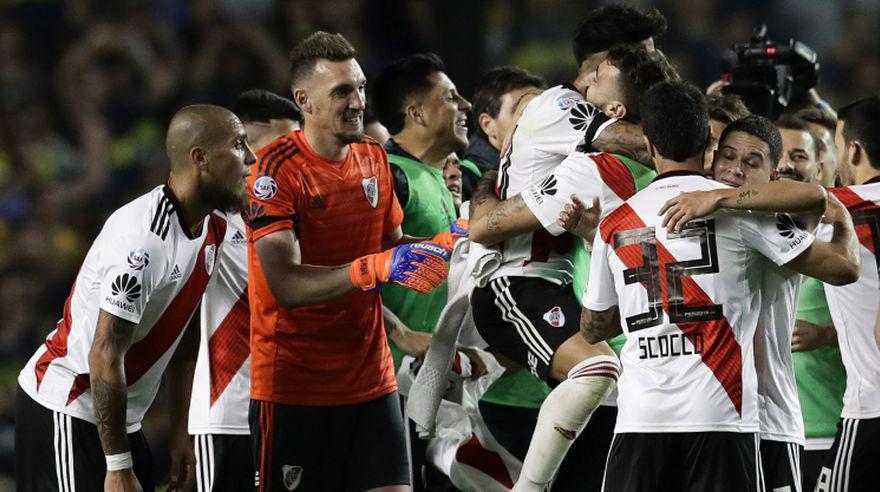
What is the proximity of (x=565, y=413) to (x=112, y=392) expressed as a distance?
6.10ft

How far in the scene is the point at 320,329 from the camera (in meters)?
5.34

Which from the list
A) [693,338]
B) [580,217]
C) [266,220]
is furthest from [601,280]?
[266,220]

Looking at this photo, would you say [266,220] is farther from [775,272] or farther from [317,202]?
[775,272]

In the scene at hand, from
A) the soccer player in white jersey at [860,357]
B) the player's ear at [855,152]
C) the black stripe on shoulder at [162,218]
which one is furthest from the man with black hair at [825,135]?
the black stripe on shoulder at [162,218]

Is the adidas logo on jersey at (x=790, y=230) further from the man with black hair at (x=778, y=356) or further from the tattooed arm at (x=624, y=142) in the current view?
the tattooed arm at (x=624, y=142)

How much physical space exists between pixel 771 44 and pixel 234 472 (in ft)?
12.4

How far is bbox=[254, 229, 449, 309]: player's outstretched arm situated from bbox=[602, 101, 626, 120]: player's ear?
1049 millimetres

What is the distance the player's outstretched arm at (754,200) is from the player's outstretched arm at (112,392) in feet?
6.62

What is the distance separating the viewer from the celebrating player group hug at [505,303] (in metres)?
4.38

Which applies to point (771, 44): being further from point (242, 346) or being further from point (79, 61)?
point (79, 61)

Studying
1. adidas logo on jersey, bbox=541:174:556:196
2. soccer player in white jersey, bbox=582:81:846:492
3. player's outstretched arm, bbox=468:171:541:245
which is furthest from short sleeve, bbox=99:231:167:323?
soccer player in white jersey, bbox=582:81:846:492

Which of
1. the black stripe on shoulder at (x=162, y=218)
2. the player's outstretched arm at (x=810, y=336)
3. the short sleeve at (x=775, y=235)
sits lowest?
the player's outstretched arm at (x=810, y=336)

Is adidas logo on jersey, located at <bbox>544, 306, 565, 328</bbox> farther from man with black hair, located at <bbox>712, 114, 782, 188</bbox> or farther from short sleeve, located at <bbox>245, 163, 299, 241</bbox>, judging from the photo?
short sleeve, located at <bbox>245, 163, 299, 241</bbox>

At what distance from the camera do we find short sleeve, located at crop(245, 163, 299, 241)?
17.0 feet
